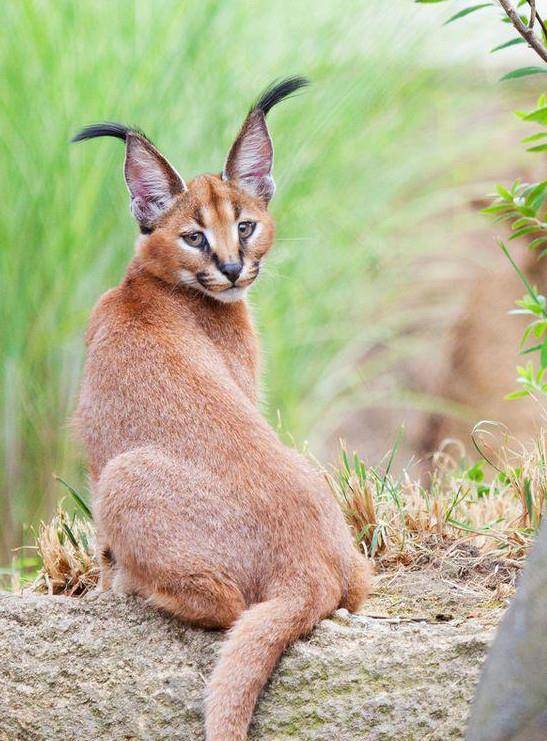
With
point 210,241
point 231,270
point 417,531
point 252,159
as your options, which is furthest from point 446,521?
point 252,159

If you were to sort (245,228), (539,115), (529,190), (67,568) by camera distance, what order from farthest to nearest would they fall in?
(67,568)
(529,190)
(245,228)
(539,115)

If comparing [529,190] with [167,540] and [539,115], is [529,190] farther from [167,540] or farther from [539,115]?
[167,540]

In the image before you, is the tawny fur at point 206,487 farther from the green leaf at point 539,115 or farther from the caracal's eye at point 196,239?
the green leaf at point 539,115

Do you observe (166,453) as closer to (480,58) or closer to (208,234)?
(208,234)

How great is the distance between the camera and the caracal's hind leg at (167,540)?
3.23 m

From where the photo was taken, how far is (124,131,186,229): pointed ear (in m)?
3.95

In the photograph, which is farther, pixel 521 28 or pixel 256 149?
pixel 256 149

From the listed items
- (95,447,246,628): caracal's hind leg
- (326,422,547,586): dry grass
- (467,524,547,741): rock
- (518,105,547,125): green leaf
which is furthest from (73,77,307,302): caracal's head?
(467,524,547,741): rock

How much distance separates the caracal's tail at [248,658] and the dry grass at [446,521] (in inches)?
41.1

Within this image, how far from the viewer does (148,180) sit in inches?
158

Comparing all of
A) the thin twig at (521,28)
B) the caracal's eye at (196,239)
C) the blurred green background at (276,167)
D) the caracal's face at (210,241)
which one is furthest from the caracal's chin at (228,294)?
the blurred green background at (276,167)

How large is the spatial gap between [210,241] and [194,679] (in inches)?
60.8

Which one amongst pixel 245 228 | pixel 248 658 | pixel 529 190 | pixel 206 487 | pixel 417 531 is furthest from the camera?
pixel 417 531

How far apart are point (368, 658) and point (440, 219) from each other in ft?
21.2
